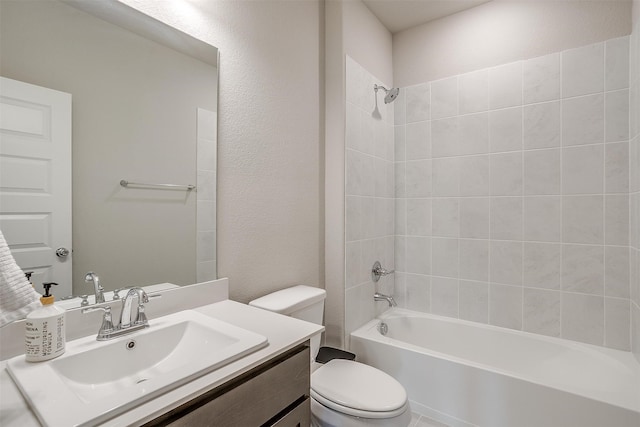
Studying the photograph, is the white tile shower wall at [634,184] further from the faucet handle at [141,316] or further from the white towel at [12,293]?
the white towel at [12,293]

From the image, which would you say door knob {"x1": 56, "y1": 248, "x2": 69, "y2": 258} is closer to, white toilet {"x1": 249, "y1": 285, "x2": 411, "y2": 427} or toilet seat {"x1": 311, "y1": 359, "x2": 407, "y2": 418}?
white toilet {"x1": 249, "y1": 285, "x2": 411, "y2": 427}

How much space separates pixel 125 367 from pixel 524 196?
228 centimetres

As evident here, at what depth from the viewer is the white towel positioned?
0.63 meters

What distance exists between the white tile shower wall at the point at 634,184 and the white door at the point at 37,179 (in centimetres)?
247

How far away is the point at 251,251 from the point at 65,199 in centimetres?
76

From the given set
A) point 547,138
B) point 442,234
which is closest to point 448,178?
point 442,234

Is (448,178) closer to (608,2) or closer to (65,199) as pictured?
(608,2)

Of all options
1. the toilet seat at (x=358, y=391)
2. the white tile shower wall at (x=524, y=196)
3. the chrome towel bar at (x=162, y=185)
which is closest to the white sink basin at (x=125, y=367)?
the chrome towel bar at (x=162, y=185)

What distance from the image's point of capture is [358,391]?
139 centimetres

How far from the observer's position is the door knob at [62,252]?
3.15 feet

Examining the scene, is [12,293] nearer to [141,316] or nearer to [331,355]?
[141,316]

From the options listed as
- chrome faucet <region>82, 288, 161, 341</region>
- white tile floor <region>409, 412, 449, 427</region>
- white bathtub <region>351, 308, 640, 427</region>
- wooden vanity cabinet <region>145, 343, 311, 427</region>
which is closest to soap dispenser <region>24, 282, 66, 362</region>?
chrome faucet <region>82, 288, 161, 341</region>

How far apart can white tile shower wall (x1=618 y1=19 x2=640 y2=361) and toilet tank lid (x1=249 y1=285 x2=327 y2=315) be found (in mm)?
1653

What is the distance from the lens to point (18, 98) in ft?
2.88
